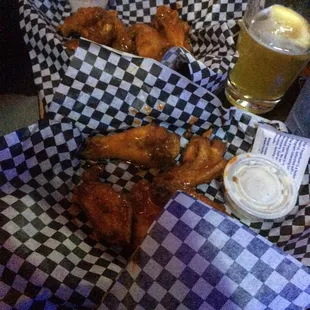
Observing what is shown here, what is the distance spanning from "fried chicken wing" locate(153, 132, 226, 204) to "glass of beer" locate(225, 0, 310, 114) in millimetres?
310

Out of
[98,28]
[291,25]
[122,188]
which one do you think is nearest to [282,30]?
[291,25]

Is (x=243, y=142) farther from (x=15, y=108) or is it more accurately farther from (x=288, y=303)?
(x=15, y=108)

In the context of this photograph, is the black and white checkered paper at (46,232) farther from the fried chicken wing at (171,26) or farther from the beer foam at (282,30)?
the beer foam at (282,30)

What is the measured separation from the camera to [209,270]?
0.79 meters

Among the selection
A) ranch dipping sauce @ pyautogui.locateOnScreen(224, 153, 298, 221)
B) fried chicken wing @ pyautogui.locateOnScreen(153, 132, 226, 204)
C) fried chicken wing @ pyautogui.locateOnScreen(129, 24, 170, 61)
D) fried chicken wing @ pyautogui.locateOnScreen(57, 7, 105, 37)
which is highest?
fried chicken wing @ pyautogui.locateOnScreen(57, 7, 105, 37)

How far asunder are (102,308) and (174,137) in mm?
659

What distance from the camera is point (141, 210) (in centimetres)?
118

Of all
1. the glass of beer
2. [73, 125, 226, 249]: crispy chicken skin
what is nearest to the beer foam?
the glass of beer

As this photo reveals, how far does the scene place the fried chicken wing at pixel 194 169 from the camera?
1.24 meters

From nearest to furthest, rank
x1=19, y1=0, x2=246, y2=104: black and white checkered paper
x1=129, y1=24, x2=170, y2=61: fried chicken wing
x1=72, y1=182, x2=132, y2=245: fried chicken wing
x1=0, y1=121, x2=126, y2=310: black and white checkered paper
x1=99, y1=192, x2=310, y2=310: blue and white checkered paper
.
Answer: x1=99, y1=192, x2=310, y2=310: blue and white checkered paper < x1=0, y1=121, x2=126, y2=310: black and white checkered paper < x1=72, y1=182, x2=132, y2=245: fried chicken wing < x1=19, y1=0, x2=246, y2=104: black and white checkered paper < x1=129, y1=24, x2=170, y2=61: fried chicken wing

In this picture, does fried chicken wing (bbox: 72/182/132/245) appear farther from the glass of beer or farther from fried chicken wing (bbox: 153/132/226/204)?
the glass of beer

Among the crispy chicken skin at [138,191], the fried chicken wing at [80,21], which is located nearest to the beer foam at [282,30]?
the crispy chicken skin at [138,191]

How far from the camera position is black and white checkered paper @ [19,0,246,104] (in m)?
1.35

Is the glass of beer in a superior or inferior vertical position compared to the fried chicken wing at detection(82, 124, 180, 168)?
superior
